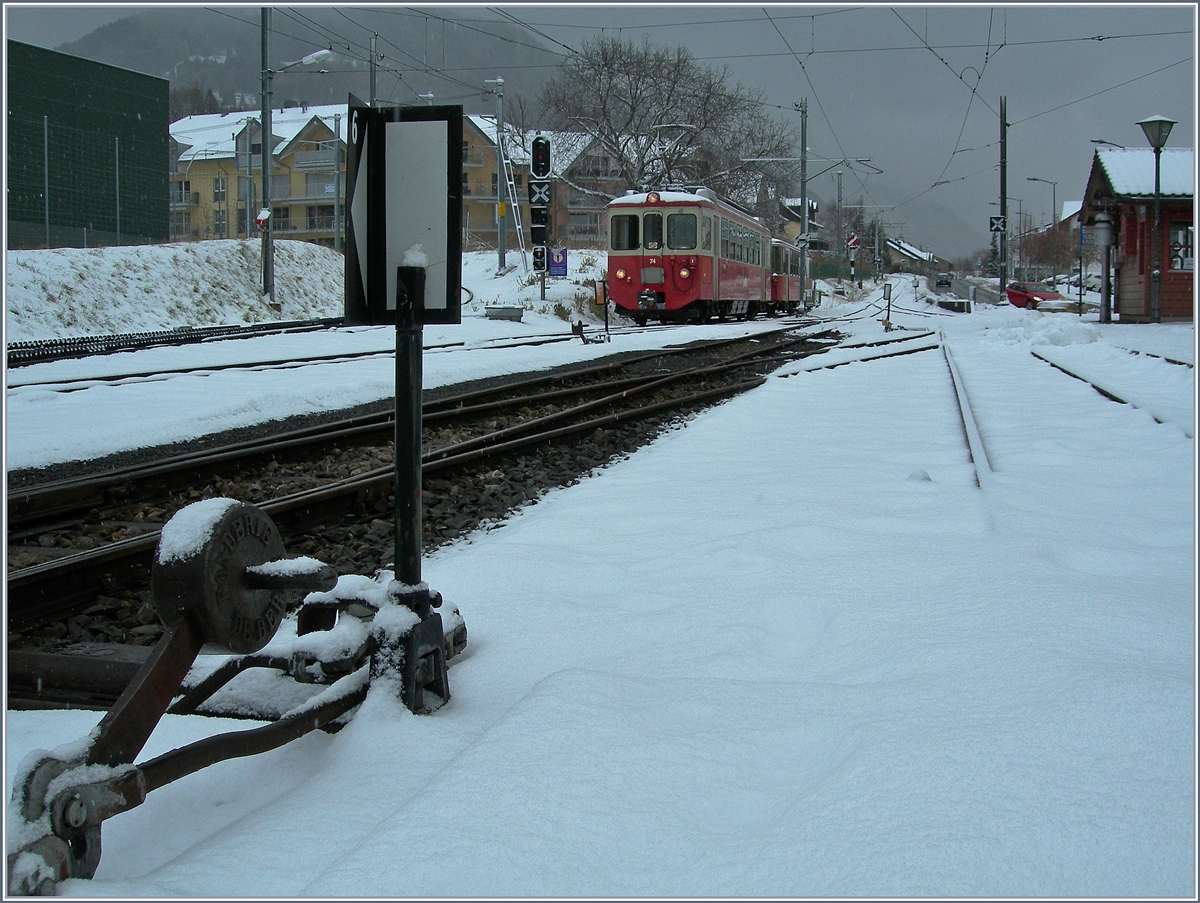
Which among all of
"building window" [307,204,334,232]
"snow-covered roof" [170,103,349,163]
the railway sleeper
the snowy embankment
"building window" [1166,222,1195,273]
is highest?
"snow-covered roof" [170,103,349,163]

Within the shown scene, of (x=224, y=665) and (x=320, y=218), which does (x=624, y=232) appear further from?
(x=320, y=218)

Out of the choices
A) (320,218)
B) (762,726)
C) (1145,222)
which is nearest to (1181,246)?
(1145,222)

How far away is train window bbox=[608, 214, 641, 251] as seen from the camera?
25250 mm

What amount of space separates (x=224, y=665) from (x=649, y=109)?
1746 inches

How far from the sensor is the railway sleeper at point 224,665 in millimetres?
1705

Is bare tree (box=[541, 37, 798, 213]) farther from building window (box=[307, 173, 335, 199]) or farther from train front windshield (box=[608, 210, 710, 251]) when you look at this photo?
building window (box=[307, 173, 335, 199])

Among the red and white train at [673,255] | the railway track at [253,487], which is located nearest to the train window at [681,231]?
the red and white train at [673,255]

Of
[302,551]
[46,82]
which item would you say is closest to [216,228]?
[46,82]

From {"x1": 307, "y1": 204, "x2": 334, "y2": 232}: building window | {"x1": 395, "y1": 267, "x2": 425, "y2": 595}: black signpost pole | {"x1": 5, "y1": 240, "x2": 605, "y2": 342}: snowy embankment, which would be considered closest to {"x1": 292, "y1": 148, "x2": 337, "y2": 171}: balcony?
{"x1": 307, "y1": 204, "x2": 334, "y2": 232}: building window

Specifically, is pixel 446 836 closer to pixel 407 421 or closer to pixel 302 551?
pixel 407 421

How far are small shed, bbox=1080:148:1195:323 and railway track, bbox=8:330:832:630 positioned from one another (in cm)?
2061

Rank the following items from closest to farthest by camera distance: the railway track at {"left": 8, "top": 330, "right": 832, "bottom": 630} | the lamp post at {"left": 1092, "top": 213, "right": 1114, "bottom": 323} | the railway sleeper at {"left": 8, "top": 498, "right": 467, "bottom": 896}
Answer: the railway sleeper at {"left": 8, "top": 498, "right": 467, "bottom": 896} < the railway track at {"left": 8, "top": 330, "right": 832, "bottom": 630} < the lamp post at {"left": 1092, "top": 213, "right": 1114, "bottom": 323}

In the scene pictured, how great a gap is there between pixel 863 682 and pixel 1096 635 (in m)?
0.84

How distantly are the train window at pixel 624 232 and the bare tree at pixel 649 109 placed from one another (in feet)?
61.8
